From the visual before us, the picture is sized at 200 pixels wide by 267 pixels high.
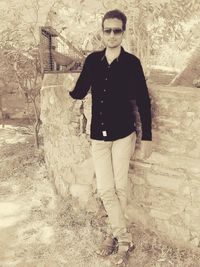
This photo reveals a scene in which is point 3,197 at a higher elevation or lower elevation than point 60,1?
lower

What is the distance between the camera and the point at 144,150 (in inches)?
138

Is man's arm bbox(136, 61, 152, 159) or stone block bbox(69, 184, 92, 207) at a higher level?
man's arm bbox(136, 61, 152, 159)

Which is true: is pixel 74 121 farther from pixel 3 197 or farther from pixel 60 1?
pixel 60 1

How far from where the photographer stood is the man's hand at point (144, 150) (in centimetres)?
344

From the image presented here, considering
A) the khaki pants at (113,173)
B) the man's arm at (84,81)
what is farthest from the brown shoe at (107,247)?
the man's arm at (84,81)

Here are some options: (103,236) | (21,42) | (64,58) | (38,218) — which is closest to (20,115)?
(21,42)

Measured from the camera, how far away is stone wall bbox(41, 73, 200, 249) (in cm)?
346

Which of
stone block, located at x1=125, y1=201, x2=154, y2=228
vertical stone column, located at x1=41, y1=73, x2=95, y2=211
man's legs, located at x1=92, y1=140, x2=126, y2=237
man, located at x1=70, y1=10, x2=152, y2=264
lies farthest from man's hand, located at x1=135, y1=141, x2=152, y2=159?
vertical stone column, located at x1=41, y1=73, x2=95, y2=211

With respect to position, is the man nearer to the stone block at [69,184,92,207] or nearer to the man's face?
the man's face

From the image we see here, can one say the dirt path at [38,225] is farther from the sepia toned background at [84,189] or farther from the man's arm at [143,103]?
the man's arm at [143,103]

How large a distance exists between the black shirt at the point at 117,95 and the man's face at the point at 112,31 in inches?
5.3

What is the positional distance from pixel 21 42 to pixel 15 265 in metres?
4.94

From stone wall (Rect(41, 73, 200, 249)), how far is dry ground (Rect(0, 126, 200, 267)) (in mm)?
163

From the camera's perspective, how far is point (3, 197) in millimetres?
5301
